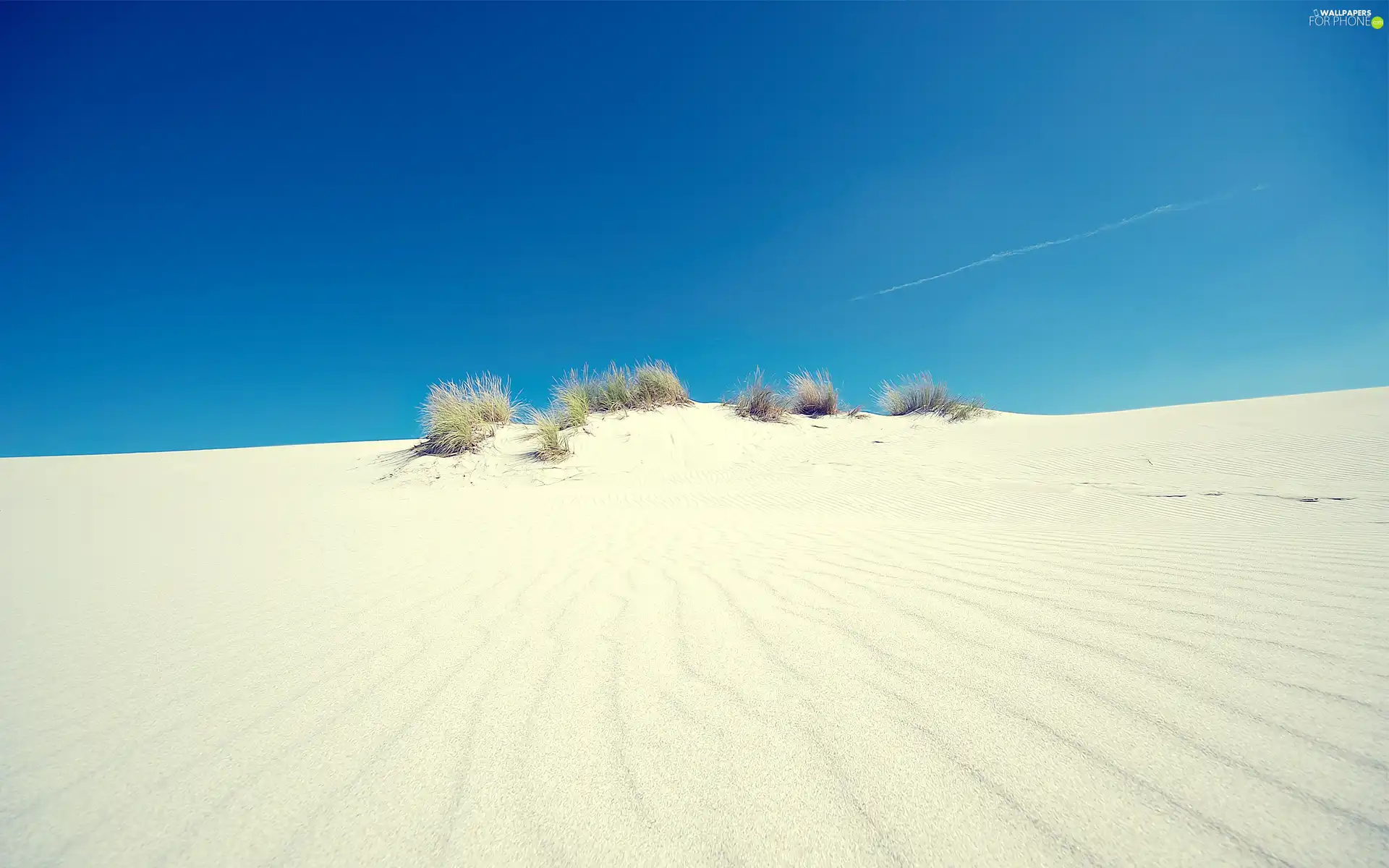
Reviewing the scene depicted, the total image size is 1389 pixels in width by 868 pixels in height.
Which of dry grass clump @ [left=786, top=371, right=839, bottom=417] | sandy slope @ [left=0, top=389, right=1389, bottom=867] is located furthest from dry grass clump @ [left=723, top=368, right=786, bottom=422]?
sandy slope @ [left=0, top=389, right=1389, bottom=867]

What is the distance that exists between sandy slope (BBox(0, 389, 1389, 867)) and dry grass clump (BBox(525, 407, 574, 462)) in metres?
3.92

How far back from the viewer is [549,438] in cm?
750

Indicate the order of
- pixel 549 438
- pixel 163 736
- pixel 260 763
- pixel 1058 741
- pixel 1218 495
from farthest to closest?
pixel 549 438 → pixel 1218 495 → pixel 163 736 → pixel 260 763 → pixel 1058 741

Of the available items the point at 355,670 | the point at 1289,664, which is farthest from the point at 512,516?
the point at 1289,664

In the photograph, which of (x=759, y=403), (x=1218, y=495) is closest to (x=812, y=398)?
(x=759, y=403)

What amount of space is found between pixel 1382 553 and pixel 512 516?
5503mm

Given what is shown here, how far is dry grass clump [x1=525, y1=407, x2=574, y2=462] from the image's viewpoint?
7492 mm

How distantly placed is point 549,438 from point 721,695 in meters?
6.59

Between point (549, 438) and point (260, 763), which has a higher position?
point (549, 438)

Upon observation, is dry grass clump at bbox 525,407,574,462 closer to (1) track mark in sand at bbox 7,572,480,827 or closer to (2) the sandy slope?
(2) the sandy slope

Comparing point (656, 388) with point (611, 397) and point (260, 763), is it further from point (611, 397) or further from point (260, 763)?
point (260, 763)

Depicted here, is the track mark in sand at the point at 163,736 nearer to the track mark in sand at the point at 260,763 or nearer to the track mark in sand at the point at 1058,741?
the track mark in sand at the point at 260,763

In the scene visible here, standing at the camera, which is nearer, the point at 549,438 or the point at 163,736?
the point at 163,736

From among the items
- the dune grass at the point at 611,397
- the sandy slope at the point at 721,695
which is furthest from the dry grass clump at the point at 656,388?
the sandy slope at the point at 721,695
